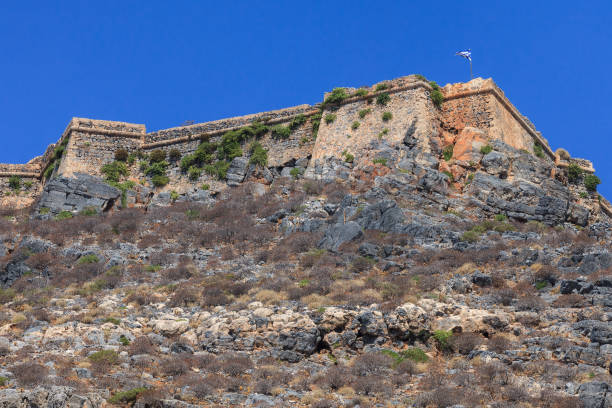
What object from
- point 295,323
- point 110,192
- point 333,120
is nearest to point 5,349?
point 295,323

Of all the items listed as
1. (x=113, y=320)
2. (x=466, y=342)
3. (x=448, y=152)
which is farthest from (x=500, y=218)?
(x=113, y=320)

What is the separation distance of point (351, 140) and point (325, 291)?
49.6ft

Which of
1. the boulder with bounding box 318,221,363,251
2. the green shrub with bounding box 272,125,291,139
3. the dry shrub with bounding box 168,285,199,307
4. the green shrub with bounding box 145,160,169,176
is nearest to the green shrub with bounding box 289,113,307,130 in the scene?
the green shrub with bounding box 272,125,291,139

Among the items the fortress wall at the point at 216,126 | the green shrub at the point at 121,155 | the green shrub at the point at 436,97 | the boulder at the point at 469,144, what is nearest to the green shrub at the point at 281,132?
the fortress wall at the point at 216,126

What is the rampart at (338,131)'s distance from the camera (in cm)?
3703

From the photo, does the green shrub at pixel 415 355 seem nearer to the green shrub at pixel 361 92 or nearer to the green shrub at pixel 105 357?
the green shrub at pixel 105 357

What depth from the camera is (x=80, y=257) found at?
98.3ft

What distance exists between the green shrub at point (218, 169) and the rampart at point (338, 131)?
0.33m

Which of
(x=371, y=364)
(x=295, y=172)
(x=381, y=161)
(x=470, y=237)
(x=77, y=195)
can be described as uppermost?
(x=295, y=172)

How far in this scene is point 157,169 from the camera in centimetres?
4219

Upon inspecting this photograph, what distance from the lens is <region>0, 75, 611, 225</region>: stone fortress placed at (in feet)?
117

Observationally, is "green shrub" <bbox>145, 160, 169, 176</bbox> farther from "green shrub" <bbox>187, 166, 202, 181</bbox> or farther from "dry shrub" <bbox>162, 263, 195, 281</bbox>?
"dry shrub" <bbox>162, 263, 195, 281</bbox>

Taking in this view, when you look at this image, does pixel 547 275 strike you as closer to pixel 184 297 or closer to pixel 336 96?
pixel 184 297

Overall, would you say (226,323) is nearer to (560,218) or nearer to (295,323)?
(295,323)
